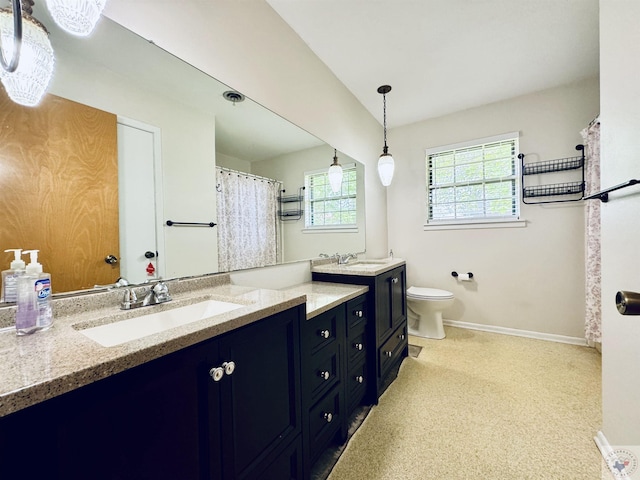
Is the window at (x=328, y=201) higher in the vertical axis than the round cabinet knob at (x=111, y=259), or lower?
higher

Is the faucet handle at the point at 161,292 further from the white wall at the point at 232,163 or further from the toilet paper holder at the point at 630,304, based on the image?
the toilet paper holder at the point at 630,304

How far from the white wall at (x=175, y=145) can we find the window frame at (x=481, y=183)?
269 cm

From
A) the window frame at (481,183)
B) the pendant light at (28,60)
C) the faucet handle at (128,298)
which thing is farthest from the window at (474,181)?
the pendant light at (28,60)

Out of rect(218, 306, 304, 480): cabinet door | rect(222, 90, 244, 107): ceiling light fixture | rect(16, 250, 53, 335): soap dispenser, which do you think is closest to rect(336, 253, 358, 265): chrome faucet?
rect(218, 306, 304, 480): cabinet door

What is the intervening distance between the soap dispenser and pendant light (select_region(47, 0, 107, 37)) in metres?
0.70

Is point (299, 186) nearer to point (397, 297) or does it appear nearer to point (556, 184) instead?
point (397, 297)

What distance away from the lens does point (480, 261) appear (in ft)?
9.83

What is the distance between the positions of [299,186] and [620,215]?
1754 millimetres

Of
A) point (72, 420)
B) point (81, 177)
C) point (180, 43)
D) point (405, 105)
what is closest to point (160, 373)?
point (72, 420)

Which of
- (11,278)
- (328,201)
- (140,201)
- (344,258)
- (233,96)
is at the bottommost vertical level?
(344,258)

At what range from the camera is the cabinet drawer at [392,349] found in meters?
1.87

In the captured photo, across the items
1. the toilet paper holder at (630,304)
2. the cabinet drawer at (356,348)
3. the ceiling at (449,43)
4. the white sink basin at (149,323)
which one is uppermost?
the ceiling at (449,43)

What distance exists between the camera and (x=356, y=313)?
1627 millimetres

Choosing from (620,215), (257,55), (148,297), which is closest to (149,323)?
(148,297)
